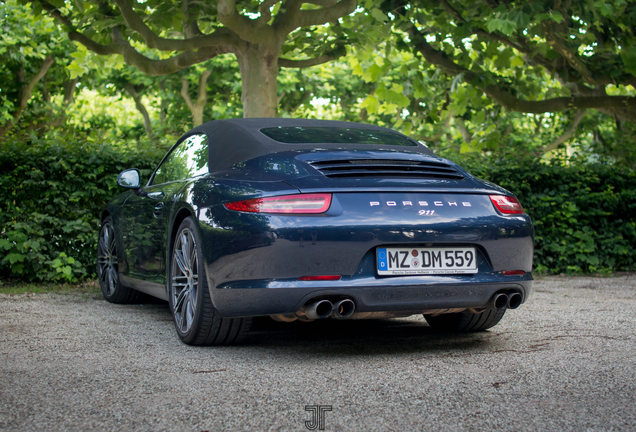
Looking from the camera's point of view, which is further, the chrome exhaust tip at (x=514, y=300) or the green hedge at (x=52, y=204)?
the green hedge at (x=52, y=204)

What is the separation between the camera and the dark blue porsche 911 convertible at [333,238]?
3.48m

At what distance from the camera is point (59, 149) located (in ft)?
24.8

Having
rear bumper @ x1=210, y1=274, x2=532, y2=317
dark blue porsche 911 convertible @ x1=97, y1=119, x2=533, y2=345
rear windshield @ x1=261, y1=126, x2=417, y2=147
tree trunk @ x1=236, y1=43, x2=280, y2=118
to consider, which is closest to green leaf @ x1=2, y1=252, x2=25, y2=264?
dark blue porsche 911 convertible @ x1=97, y1=119, x2=533, y2=345

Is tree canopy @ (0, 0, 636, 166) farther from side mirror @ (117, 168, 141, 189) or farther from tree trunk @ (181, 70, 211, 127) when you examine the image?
tree trunk @ (181, 70, 211, 127)

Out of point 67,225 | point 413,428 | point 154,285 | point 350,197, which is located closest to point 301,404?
point 413,428

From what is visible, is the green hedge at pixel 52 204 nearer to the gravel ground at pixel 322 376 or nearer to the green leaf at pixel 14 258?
the green leaf at pixel 14 258

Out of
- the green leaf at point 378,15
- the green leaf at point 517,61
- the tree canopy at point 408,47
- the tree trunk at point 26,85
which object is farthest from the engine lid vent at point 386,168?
the tree trunk at point 26,85

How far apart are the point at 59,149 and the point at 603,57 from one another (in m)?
8.36

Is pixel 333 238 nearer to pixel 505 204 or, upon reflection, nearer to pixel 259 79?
pixel 505 204

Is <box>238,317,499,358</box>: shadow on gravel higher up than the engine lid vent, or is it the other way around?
the engine lid vent

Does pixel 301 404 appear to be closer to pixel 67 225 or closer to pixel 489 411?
pixel 489 411

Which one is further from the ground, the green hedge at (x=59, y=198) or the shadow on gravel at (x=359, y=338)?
the green hedge at (x=59, y=198)

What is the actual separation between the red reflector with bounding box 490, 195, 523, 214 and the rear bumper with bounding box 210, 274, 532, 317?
43 cm

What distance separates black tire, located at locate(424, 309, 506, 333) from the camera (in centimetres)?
461
